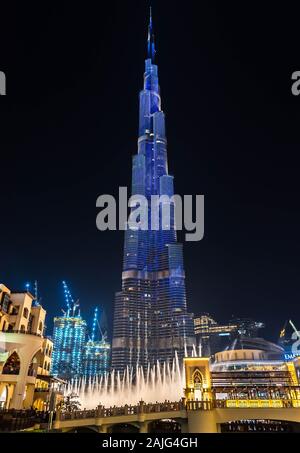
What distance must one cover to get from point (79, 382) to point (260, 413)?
557 ft

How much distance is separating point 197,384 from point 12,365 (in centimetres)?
2499

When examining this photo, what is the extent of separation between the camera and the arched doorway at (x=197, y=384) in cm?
4685

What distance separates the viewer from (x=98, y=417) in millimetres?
37625

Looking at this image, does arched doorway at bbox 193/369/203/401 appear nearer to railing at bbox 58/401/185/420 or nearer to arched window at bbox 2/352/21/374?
railing at bbox 58/401/185/420

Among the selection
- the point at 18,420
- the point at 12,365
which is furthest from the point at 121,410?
the point at 18,420

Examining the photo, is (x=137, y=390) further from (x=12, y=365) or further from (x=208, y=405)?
(x=12, y=365)

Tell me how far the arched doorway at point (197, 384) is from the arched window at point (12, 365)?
78.3ft

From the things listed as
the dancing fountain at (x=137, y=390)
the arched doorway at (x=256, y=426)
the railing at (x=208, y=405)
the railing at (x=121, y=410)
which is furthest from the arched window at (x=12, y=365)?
the arched doorway at (x=256, y=426)

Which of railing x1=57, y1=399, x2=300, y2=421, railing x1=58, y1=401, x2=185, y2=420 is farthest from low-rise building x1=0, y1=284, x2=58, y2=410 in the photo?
railing x1=57, y1=399, x2=300, y2=421

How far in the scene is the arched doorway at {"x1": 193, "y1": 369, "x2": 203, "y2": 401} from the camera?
46.8 meters

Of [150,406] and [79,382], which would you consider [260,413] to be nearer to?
[150,406]

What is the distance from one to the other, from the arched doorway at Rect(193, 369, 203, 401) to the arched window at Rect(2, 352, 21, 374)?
2388 centimetres
